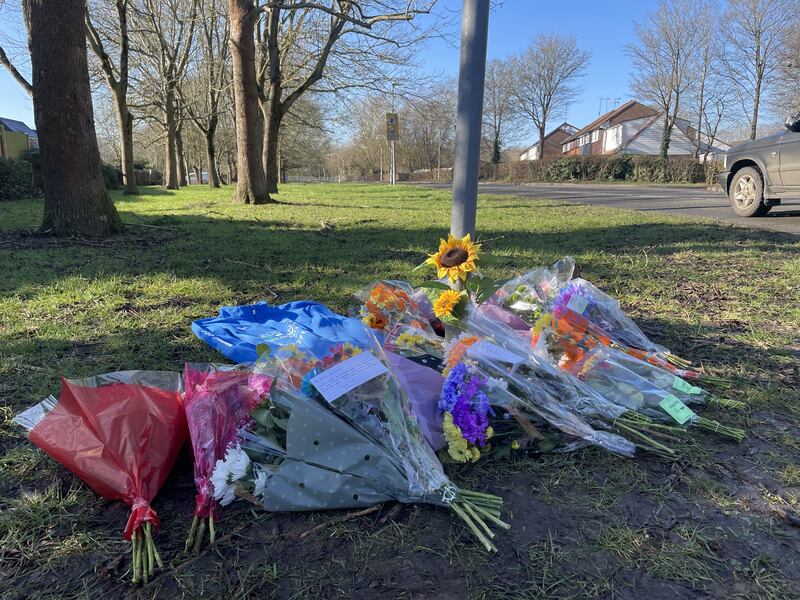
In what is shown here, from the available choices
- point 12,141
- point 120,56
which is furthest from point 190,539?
point 12,141

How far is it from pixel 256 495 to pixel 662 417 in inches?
72.9

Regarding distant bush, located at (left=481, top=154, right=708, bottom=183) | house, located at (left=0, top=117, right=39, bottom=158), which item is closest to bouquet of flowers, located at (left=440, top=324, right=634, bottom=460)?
distant bush, located at (left=481, top=154, right=708, bottom=183)

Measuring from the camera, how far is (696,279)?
489 centimetres

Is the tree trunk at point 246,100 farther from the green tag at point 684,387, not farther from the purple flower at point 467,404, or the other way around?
the green tag at point 684,387

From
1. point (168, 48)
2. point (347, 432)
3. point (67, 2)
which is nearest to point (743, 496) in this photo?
point (347, 432)

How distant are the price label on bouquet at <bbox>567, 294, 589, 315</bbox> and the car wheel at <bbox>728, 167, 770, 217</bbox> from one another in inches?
316

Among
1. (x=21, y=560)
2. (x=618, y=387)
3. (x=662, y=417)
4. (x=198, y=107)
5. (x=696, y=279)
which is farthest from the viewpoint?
(x=198, y=107)

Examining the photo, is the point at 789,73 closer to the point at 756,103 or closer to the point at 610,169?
the point at 756,103

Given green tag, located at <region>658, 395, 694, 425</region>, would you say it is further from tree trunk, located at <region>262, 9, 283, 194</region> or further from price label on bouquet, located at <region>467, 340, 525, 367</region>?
tree trunk, located at <region>262, 9, 283, 194</region>

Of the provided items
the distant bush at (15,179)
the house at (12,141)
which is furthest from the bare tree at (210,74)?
the house at (12,141)

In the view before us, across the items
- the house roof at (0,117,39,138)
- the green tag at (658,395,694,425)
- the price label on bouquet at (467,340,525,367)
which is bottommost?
the green tag at (658,395,694,425)

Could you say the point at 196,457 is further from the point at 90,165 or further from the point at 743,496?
the point at 90,165

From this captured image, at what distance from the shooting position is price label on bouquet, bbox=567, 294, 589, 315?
2926 mm

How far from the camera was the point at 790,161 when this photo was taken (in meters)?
7.93
